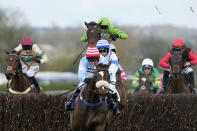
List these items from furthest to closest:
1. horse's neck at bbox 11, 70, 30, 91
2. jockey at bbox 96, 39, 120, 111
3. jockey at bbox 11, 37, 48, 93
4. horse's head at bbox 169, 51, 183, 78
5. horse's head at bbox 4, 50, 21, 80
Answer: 1. jockey at bbox 11, 37, 48, 93
2. horse's head at bbox 169, 51, 183, 78
3. horse's neck at bbox 11, 70, 30, 91
4. horse's head at bbox 4, 50, 21, 80
5. jockey at bbox 96, 39, 120, 111

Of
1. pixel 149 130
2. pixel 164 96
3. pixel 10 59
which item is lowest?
pixel 149 130

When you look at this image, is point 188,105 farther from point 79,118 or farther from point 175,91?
point 79,118

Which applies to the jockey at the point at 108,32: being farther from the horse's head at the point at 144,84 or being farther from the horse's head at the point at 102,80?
the horse's head at the point at 144,84

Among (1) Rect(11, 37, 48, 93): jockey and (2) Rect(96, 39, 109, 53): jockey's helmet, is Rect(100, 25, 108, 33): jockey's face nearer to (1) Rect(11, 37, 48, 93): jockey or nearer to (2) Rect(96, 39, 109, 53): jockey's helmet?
(2) Rect(96, 39, 109, 53): jockey's helmet

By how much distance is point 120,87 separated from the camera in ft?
28.7

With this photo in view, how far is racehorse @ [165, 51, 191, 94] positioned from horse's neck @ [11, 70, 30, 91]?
3616 millimetres

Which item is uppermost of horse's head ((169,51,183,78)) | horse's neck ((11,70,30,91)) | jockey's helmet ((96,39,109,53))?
jockey's helmet ((96,39,109,53))

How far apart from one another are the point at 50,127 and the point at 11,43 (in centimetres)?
3033

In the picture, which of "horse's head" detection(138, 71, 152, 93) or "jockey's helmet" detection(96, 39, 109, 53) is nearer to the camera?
"jockey's helmet" detection(96, 39, 109, 53)

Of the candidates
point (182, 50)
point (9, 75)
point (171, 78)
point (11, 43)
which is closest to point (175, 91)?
point (171, 78)

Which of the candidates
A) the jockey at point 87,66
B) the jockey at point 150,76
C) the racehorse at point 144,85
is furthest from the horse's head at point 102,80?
the jockey at point 150,76

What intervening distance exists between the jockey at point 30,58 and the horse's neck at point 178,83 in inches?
135

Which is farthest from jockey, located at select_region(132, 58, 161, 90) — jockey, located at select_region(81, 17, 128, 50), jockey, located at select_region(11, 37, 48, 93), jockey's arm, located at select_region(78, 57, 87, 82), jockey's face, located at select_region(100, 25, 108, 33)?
jockey's arm, located at select_region(78, 57, 87, 82)

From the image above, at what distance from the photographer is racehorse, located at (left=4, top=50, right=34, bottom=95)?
34.4 ft
